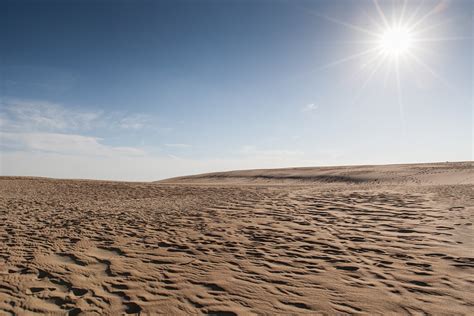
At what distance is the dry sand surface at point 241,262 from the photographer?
12.1ft

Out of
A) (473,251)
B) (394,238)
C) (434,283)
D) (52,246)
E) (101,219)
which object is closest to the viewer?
(434,283)

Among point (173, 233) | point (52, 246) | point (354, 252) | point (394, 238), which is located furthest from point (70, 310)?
point (394, 238)

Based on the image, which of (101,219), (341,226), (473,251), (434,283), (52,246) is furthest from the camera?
(101,219)

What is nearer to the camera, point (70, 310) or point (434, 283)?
point (70, 310)

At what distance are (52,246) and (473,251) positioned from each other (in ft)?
29.3

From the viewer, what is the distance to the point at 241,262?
5.17 m

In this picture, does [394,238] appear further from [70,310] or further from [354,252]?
[70,310]

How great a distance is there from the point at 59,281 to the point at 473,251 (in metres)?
7.69

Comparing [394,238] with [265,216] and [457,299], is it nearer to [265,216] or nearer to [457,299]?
[457,299]

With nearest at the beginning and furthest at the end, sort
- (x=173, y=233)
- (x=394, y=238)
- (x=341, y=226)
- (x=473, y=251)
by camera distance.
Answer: (x=473, y=251), (x=394, y=238), (x=173, y=233), (x=341, y=226)

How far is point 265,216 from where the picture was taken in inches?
360

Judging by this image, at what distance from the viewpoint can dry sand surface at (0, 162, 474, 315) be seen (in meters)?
3.68

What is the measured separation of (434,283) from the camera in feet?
13.7

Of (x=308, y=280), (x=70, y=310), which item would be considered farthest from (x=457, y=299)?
(x=70, y=310)
